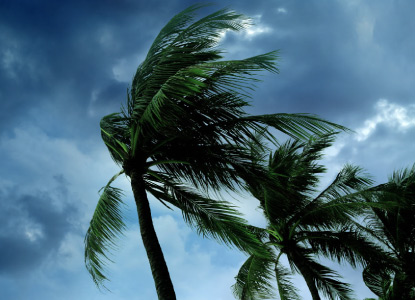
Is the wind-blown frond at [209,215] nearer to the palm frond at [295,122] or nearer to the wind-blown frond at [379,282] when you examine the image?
the palm frond at [295,122]

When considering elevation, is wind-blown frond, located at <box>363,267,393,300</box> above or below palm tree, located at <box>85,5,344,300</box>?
below

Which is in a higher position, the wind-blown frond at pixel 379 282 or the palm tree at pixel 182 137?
the palm tree at pixel 182 137

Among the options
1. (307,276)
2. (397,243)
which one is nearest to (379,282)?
(397,243)

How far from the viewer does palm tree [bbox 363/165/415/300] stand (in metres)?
11.5

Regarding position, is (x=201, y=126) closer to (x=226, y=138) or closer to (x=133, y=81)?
(x=226, y=138)

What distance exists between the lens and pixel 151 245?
6.25m

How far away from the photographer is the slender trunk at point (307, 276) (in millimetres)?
10931

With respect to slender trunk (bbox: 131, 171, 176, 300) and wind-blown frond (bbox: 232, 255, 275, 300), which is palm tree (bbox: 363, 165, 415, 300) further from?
slender trunk (bbox: 131, 171, 176, 300)

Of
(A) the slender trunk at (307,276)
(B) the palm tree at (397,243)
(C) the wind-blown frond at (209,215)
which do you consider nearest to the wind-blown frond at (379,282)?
(B) the palm tree at (397,243)

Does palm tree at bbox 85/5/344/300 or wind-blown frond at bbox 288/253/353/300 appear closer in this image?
palm tree at bbox 85/5/344/300

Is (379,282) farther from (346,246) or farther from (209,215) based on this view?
(209,215)

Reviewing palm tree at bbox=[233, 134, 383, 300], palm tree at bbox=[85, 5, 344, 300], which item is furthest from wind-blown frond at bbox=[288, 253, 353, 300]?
palm tree at bbox=[85, 5, 344, 300]

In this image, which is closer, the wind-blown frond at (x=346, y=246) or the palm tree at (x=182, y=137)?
the palm tree at (x=182, y=137)

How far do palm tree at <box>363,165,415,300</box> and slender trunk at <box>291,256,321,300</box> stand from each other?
1999 mm
